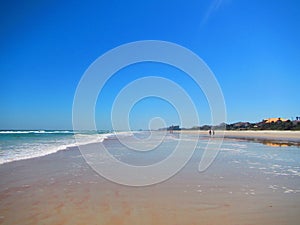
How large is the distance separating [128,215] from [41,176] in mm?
4666

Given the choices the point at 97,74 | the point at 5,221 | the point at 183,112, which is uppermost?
the point at 97,74

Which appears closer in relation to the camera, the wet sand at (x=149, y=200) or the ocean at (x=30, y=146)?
the wet sand at (x=149, y=200)

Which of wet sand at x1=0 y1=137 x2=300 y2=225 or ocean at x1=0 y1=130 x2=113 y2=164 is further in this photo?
ocean at x1=0 y1=130 x2=113 y2=164

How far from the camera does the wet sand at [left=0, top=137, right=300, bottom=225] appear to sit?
13.9 feet

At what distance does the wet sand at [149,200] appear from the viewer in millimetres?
4234

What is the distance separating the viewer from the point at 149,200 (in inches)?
210

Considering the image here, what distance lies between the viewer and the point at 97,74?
16.4m

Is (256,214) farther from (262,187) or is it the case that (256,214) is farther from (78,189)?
(78,189)

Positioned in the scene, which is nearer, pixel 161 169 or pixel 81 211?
pixel 81 211

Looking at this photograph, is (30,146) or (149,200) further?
(30,146)

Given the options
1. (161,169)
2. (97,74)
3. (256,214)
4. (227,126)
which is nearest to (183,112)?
(97,74)

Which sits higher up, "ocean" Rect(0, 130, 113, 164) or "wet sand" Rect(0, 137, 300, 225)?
"ocean" Rect(0, 130, 113, 164)

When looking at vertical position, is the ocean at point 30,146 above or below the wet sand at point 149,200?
above

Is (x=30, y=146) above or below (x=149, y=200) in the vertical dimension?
above
